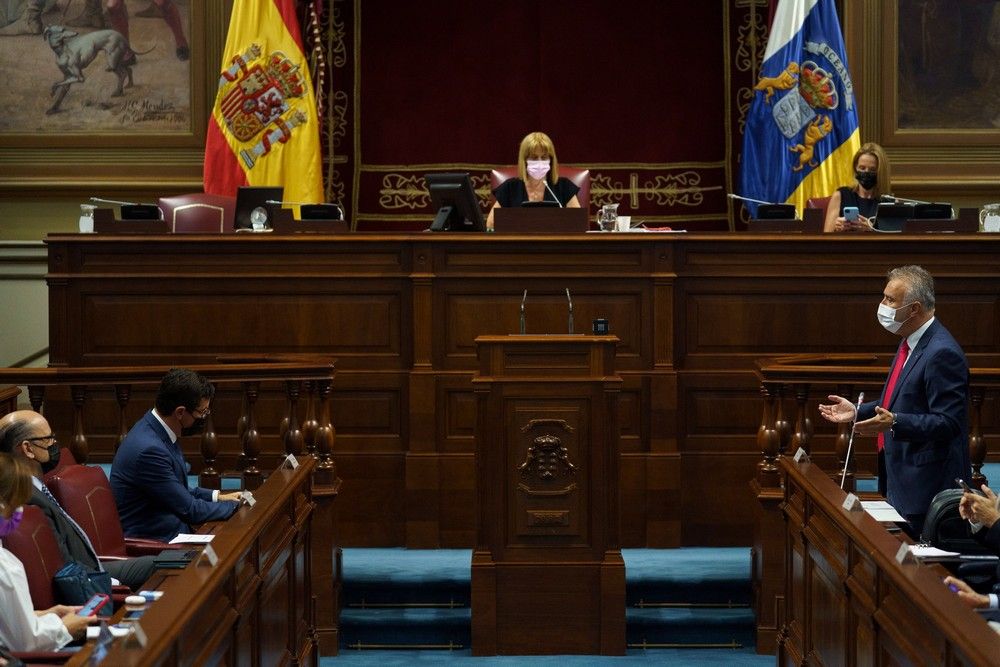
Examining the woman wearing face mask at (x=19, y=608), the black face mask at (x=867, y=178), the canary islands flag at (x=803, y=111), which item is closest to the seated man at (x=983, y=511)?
the woman wearing face mask at (x=19, y=608)

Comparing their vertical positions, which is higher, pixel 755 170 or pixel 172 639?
pixel 755 170

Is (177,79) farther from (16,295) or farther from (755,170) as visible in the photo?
(755,170)

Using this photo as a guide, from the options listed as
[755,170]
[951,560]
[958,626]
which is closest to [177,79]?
[755,170]

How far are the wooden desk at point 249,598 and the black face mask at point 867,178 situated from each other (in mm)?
3995

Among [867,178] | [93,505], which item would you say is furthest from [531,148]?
[93,505]

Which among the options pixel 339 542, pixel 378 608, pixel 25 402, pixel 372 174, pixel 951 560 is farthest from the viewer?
pixel 372 174

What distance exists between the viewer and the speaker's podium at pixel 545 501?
6.07 m

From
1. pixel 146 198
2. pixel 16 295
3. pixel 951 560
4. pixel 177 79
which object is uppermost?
pixel 177 79

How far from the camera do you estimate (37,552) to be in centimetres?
404

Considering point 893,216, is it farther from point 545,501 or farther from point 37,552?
point 37,552

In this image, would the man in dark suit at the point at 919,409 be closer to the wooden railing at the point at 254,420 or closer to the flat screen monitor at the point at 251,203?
the wooden railing at the point at 254,420

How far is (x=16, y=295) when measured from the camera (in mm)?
10398

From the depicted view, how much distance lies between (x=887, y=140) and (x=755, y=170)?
3.61ft

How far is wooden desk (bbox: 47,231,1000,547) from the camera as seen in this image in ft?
23.2
